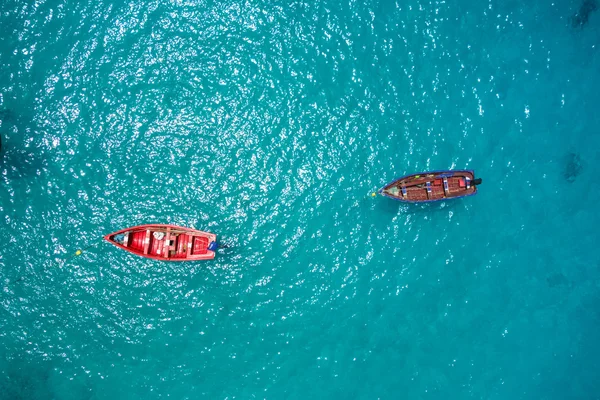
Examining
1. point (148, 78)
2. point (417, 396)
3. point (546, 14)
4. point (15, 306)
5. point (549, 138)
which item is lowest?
point (417, 396)

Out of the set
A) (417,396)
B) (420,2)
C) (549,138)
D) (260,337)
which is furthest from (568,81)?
(260,337)

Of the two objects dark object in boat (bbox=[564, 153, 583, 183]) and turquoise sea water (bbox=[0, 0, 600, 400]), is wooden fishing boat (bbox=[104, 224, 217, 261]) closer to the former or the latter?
turquoise sea water (bbox=[0, 0, 600, 400])

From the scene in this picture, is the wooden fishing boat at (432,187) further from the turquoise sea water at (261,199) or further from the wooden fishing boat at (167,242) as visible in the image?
the wooden fishing boat at (167,242)

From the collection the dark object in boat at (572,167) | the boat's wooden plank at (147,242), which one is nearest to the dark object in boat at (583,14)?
the dark object in boat at (572,167)

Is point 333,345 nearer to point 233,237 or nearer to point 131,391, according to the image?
point 233,237

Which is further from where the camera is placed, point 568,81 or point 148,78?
point 568,81

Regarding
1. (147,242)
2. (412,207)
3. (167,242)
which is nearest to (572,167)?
(412,207)

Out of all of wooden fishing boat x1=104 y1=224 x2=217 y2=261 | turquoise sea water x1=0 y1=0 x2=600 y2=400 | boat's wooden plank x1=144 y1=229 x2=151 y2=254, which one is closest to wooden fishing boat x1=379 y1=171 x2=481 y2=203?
turquoise sea water x1=0 y1=0 x2=600 y2=400
